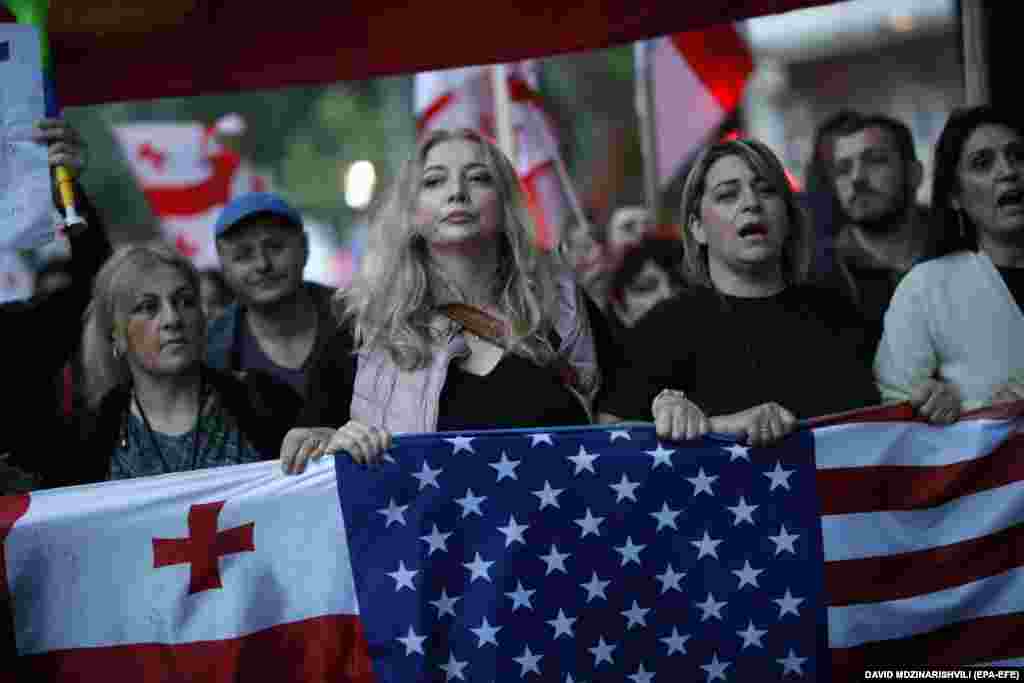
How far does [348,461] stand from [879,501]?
1.55 m

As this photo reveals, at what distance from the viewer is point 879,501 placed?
13.8 ft

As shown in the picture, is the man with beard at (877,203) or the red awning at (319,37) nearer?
the red awning at (319,37)

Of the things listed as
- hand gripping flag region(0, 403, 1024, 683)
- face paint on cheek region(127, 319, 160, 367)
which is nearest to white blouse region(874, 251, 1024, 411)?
hand gripping flag region(0, 403, 1024, 683)

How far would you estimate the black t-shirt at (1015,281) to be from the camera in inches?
176

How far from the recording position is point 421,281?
4.52m

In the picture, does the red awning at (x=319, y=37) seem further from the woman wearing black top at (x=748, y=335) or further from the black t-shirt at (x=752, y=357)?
the black t-shirt at (x=752, y=357)

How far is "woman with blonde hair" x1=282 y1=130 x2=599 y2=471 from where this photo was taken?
425 centimetres

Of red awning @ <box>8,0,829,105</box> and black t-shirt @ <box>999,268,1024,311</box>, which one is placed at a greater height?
red awning @ <box>8,0,829,105</box>

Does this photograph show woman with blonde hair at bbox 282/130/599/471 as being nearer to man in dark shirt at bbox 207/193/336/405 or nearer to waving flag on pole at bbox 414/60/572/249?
man in dark shirt at bbox 207/193/336/405

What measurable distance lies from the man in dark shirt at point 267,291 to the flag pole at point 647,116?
344 centimetres

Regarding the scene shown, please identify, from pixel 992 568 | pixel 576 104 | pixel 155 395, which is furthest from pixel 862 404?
pixel 576 104

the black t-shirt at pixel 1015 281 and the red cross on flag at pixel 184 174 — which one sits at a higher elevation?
the red cross on flag at pixel 184 174

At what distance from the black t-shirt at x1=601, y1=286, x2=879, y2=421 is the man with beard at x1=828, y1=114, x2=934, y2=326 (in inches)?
61.4

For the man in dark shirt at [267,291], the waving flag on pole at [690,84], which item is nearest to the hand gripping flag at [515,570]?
the man in dark shirt at [267,291]
